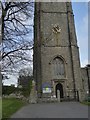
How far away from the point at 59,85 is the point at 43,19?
47.5 feet

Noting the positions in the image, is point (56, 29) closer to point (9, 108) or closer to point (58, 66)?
point (58, 66)

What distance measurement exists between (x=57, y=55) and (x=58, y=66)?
224 cm

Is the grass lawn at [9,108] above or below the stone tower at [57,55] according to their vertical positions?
below

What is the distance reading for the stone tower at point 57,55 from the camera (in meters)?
34.2

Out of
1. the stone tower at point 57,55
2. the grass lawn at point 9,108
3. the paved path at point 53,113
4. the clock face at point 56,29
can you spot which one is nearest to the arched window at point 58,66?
the stone tower at point 57,55

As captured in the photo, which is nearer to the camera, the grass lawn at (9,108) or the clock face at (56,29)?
the grass lawn at (9,108)

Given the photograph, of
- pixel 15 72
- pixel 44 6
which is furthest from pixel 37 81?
pixel 15 72

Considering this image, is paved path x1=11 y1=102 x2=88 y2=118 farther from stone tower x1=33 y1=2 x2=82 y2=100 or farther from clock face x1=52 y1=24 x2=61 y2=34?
clock face x1=52 y1=24 x2=61 y2=34

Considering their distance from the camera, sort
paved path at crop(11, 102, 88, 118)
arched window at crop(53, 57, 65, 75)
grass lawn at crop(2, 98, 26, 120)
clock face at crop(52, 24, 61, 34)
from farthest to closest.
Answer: clock face at crop(52, 24, 61, 34) < arched window at crop(53, 57, 65, 75) < grass lawn at crop(2, 98, 26, 120) < paved path at crop(11, 102, 88, 118)

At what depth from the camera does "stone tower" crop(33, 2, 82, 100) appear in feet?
112

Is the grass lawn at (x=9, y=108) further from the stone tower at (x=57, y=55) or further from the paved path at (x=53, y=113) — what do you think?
the stone tower at (x=57, y=55)

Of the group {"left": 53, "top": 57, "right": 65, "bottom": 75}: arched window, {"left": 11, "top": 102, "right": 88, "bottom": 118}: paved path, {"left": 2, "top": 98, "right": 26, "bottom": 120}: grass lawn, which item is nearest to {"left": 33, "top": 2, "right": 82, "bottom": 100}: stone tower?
{"left": 53, "top": 57, "right": 65, "bottom": 75}: arched window

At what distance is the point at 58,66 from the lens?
3716 centimetres

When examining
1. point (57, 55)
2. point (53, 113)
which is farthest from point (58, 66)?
point (53, 113)
